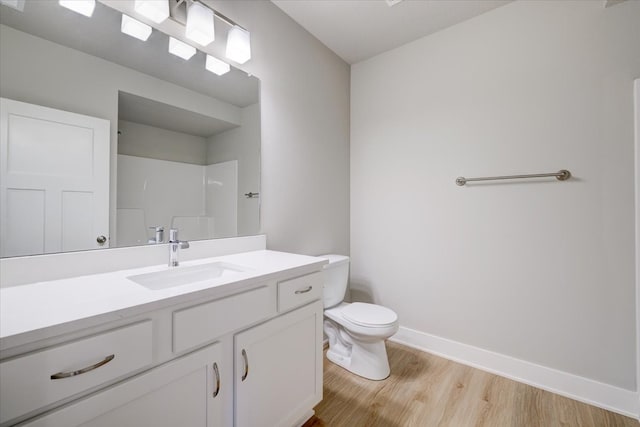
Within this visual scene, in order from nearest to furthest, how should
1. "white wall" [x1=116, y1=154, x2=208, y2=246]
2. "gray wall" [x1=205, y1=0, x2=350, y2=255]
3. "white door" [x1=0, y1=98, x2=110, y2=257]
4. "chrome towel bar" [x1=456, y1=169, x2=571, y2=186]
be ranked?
"white door" [x1=0, y1=98, x2=110, y2=257] < "white wall" [x1=116, y1=154, x2=208, y2=246] < "chrome towel bar" [x1=456, y1=169, x2=571, y2=186] < "gray wall" [x1=205, y1=0, x2=350, y2=255]

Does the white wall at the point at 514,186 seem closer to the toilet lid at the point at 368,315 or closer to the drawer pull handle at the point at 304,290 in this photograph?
the toilet lid at the point at 368,315

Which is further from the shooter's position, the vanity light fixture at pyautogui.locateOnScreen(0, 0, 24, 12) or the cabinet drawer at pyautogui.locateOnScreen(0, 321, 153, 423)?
the vanity light fixture at pyautogui.locateOnScreen(0, 0, 24, 12)

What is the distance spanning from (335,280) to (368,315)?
33 centimetres

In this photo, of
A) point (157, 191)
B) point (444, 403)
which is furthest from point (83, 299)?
point (444, 403)

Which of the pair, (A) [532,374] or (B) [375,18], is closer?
(A) [532,374]

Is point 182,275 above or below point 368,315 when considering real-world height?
above

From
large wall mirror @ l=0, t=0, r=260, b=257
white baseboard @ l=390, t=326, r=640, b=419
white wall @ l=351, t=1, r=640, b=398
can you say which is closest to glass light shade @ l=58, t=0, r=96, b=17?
large wall mirror @ l=0, t=0, r=260, b=257

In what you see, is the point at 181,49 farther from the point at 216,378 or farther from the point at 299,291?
the point at 216,378

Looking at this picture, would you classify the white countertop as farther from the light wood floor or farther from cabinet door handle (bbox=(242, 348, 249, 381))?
the light wood floor

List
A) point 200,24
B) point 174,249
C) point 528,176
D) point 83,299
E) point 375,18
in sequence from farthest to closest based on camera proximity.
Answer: point 375,18 → point 528,176 → point 200,24 → point 174,249 → point 83,299

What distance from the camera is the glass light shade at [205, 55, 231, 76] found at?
1502 millimetres

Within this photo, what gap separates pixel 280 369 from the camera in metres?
1.15

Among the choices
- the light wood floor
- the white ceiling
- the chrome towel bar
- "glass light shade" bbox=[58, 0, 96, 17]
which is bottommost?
the light wood floor

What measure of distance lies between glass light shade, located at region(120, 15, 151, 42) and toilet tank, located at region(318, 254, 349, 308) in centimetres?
160
